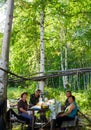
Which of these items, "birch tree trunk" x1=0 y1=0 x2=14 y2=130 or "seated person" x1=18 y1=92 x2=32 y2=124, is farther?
"seated person" x1=18 y1=92 x2=32 y2=124

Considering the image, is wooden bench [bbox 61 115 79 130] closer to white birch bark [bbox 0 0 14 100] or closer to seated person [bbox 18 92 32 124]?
seated person [bbox 18 92 32 124]

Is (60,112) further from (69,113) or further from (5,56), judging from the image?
(5,56)

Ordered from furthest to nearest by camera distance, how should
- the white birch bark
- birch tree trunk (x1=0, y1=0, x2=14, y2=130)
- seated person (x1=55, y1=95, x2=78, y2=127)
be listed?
the white birch bark
birch tree trunk (x1=0, y1=0, x2=14, y2=130)
seated person (x1=55, y1=95, x2=78, y2=127)

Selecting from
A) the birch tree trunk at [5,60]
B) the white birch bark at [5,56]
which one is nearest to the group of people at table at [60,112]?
the birch tree trunk at [5,60]

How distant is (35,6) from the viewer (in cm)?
1402

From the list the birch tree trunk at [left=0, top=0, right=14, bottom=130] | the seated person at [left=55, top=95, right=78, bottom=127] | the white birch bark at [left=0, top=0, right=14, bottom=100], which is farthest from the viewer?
the white birch bark at [left=0, top=0, right=14, bottom=100]

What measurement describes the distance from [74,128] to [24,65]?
1171 centimetres

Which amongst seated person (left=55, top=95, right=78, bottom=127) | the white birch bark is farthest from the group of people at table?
the white birch bark

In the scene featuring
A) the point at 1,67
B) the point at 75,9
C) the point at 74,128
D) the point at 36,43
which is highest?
the point at 75,9

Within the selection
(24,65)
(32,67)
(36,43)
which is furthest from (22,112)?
(32,67)

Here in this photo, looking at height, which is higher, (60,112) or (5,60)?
(5,60)

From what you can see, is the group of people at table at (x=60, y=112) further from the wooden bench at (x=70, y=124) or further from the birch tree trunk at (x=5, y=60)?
the birch tree trunk at (x=5, y=60)

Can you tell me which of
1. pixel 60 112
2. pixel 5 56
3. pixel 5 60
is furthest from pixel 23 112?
pixel 5 56

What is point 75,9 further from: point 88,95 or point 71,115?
point 71,115
